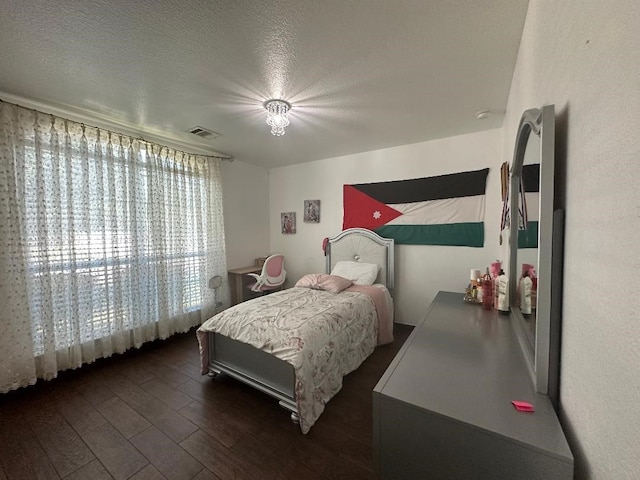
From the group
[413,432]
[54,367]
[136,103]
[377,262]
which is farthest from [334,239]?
[54,367]

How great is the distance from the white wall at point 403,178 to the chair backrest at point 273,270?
65 cm

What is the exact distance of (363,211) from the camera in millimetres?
3523

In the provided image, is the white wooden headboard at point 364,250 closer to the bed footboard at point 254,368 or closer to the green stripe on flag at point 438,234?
the green stripe on flag at point 438,234

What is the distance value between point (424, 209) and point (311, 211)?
1.71 metres

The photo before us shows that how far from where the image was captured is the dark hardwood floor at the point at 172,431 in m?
1.38

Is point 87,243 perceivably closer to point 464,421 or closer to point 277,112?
point 277,112

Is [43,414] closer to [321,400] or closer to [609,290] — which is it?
[321,400]

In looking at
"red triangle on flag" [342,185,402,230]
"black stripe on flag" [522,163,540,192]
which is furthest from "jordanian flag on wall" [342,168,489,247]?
"black stripe on flag" [522,163,540,192]

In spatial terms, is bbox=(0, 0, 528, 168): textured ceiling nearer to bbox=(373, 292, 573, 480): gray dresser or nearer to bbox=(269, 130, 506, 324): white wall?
bbox=(269, 130, 506, 324): white wall

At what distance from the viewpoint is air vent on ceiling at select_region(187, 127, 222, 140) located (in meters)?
2.68

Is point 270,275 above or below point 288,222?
below

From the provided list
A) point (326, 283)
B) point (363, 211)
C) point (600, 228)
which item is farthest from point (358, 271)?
point (600, 228)

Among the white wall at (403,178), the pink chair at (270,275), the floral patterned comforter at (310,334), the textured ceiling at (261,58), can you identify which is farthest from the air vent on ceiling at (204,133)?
the floral patterned comforter at (310,334)

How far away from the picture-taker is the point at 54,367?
2129mm
